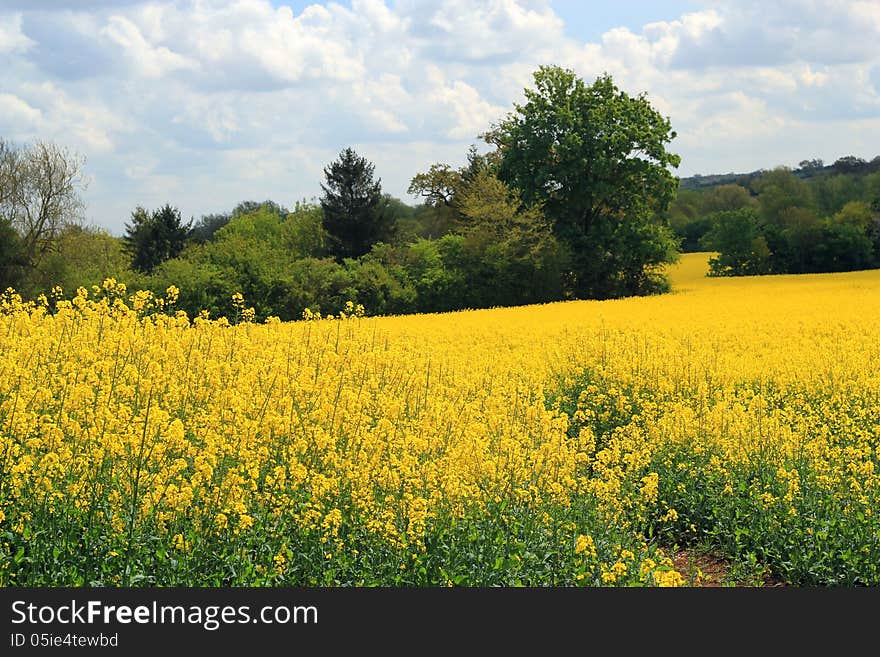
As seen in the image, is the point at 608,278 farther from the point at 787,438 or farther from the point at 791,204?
the point at 787,438

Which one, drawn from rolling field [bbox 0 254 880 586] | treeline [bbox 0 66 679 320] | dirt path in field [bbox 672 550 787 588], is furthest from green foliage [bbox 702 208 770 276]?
dirt path in field [bbox 672 550 787 588]

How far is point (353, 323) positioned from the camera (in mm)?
12445

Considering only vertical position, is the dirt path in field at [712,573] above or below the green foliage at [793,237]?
below

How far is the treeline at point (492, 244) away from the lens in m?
38.8

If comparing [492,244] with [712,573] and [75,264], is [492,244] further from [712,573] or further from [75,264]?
[712,573]

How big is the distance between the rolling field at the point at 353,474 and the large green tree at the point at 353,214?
5208cm

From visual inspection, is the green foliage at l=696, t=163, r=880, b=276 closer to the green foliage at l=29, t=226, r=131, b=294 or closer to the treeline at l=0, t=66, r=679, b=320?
the treeline at l=0, t=66, r=679, b=320

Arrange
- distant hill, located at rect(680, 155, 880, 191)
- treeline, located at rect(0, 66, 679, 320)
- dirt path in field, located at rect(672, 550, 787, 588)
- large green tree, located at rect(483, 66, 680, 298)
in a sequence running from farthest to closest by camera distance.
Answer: distant hill, located at rect(680, 155, 880, 191) → large green tree, located at rect(483, 66, 680, 298) → treeline, located at rect(0, 66, 679, 320) → dirt path in field, located at rect(672, 550, 787, 588)

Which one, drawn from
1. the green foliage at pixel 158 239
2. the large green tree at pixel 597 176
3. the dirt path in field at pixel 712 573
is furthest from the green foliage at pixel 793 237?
the dirt path in field at pixel 712 573

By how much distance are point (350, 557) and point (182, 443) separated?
4.72 feet

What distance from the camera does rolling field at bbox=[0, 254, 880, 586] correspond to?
6.13 meters

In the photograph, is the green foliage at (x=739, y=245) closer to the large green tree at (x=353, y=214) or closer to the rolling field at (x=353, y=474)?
the large green tree at (x=353, y=214)

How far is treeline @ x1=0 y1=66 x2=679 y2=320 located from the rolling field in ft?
89.8

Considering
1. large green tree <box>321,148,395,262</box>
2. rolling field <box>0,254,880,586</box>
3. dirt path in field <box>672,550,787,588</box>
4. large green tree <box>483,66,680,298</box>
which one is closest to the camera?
rolling field <box>0,254,880,586</box>
